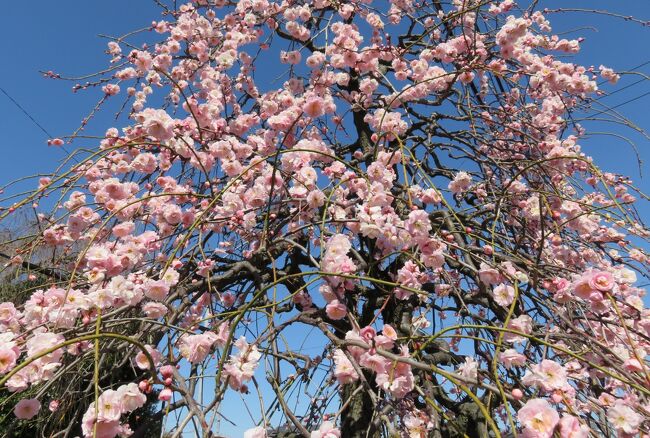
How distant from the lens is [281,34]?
3.82m

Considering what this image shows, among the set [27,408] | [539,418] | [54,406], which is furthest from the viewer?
[54,406]

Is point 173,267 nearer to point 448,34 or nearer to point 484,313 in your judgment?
point 484,313

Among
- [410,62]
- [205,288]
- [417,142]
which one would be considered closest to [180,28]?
[410,62]

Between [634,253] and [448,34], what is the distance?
2162 millimetres

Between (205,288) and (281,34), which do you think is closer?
(205,288)

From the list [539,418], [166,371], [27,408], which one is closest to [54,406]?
[27,408]

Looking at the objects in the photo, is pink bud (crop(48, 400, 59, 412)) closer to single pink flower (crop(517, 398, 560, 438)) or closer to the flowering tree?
the flowering tree

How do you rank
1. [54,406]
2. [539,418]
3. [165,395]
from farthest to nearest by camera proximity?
1. [54,406]
2. [165,395]
3. [539,418]

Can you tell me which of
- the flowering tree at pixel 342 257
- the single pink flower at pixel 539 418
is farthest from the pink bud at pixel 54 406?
the single pink flower at pixel 539 418

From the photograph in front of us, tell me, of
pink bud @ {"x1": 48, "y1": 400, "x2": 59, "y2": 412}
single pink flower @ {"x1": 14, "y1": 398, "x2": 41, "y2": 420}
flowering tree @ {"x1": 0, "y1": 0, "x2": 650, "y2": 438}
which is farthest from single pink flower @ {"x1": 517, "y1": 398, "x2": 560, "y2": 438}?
pink bud @ {"x1": 48, "y1": 400, "x2": 59, "y2": 412}

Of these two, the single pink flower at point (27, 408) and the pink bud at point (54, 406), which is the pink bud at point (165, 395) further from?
the pink bud at point (54, 406)

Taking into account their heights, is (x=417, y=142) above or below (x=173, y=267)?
above

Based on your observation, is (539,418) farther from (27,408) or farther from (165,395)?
(27,408)

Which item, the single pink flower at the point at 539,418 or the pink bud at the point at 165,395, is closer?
the single pink flower at the point at 539,418
